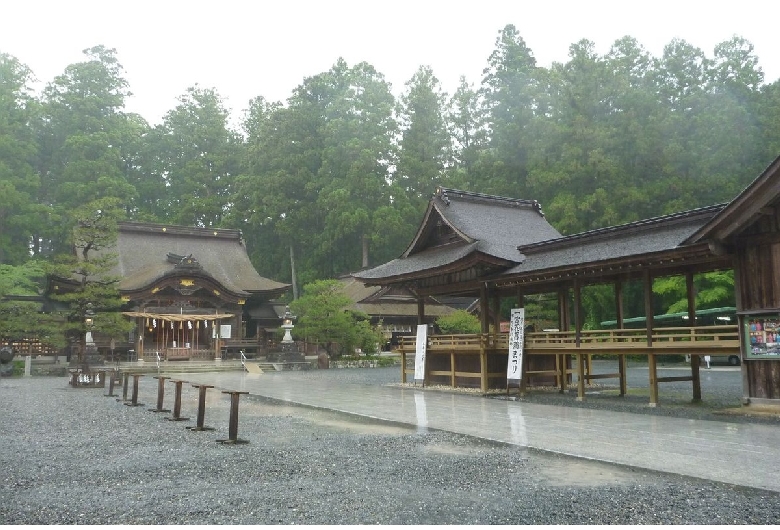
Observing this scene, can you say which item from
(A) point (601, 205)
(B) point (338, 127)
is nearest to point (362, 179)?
(B) point (338, 127)

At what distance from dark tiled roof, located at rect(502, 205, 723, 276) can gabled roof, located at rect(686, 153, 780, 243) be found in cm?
88

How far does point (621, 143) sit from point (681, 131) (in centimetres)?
344

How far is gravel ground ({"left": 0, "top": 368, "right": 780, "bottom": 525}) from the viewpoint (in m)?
5.41

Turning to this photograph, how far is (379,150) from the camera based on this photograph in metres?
47.4

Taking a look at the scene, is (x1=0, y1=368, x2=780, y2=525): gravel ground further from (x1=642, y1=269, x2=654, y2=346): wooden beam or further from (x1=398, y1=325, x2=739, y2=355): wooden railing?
(x1=642, y1=269, x2=654, y2=346): wooden beam

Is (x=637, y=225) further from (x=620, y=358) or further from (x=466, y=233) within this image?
(x=466, y=233)

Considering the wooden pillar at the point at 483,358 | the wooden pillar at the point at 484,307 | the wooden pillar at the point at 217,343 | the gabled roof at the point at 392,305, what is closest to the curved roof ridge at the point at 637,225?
the wooden pillar at the point at 484,307

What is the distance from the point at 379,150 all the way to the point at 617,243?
34.0 m

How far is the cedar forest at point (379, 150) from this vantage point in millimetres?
37031

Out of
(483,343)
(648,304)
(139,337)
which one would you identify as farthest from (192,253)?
→ (648,304)

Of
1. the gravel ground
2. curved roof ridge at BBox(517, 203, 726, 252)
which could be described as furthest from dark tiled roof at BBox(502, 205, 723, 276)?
the gravel ground

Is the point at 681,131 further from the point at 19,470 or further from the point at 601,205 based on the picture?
the point at 19,470

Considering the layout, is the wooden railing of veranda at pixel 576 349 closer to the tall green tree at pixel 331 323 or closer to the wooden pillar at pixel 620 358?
the wooden pillar at pixel 620 358

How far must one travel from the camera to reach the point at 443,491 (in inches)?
247
